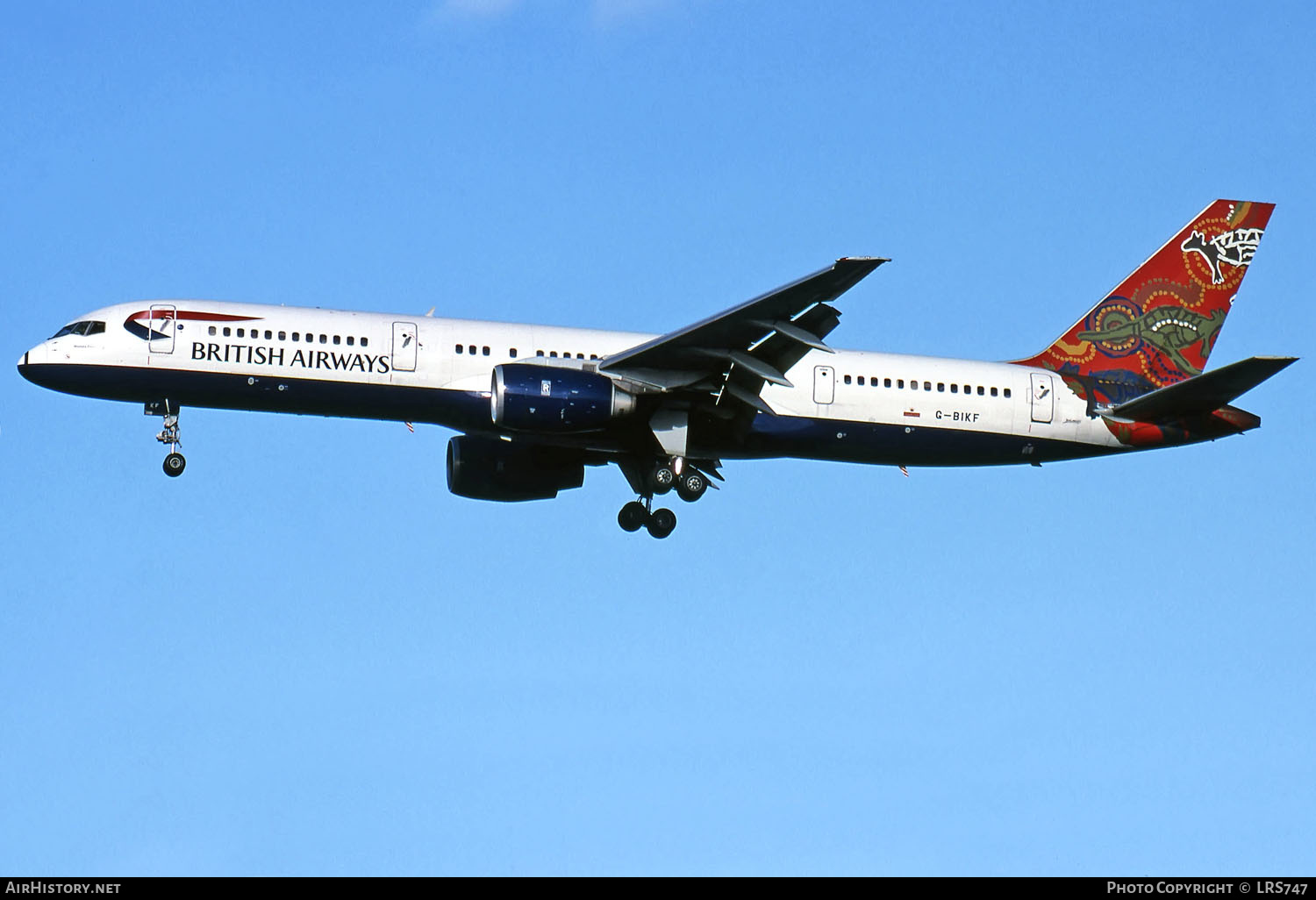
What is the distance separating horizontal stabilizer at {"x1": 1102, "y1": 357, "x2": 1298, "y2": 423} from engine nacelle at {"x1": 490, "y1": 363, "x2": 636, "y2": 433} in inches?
510

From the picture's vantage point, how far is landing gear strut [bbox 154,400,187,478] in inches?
1590

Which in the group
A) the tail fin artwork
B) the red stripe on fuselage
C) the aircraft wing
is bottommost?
the aircraft wing

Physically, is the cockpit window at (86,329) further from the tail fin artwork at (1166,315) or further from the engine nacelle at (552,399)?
the tail fin artwork at (1166,315)

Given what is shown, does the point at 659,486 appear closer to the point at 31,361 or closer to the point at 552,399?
the point at 552,399

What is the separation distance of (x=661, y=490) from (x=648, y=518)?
1581 millimetres

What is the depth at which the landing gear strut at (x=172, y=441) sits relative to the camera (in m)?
40.4

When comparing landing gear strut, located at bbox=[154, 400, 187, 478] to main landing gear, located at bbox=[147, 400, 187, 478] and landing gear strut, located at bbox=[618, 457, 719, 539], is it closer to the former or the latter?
main landing gear, located at bbox=[147, 400, 187, 478]

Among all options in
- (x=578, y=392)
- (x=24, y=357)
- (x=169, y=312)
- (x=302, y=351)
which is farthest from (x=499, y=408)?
(x=24, y=357)

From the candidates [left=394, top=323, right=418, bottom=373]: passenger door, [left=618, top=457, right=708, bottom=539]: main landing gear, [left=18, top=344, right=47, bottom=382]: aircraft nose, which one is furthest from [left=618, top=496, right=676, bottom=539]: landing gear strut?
[left=18, top=344, right=47, bottom=382]: aircraft nose

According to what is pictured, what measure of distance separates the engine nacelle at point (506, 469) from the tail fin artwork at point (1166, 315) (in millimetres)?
12462

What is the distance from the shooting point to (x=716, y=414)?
41.2 metres

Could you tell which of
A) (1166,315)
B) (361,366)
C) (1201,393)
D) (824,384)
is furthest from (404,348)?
(1166,315)

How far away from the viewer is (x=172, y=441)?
40.7 meters

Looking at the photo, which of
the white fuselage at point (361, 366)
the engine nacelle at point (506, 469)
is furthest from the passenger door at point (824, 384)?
the engine nacelle at point (506, 469)
